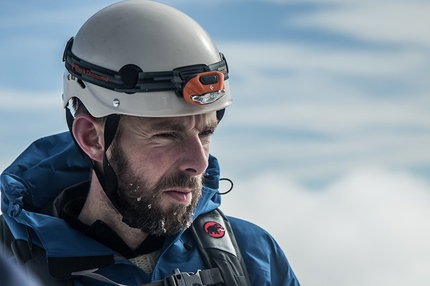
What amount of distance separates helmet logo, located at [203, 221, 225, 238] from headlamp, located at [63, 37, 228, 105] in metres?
0.85

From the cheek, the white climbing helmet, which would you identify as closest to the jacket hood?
the cheek

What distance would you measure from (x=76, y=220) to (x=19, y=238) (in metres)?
0.33

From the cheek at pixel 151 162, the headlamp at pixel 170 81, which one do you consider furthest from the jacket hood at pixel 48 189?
the headlamp at pixel 170 81

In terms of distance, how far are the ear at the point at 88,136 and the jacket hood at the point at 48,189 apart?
16.5 inches

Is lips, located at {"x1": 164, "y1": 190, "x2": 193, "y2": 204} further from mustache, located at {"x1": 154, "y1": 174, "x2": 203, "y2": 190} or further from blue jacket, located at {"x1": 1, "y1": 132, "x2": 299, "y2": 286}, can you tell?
blue jacket, located at {"x1": 1, "y1": 132, "x2": 299, "y2": 286}

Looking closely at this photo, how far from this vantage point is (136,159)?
396cm

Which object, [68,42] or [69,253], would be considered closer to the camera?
[69,253]

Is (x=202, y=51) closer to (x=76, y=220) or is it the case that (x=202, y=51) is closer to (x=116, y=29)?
(x=116, y=29)

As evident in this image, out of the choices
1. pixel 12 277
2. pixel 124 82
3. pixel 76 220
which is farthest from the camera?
pixel 76 220

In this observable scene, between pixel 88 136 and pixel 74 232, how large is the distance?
551mm

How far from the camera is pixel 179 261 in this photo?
4.20 m

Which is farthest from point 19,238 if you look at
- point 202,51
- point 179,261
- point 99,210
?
point 202,51

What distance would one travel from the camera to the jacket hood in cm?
402

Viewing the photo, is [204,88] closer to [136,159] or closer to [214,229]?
[136,159]
